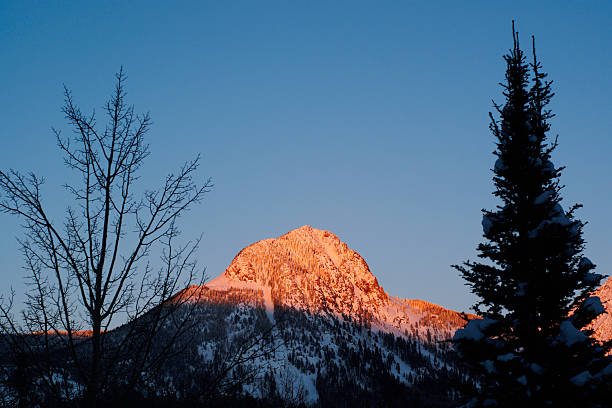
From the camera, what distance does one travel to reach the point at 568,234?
40.5ft

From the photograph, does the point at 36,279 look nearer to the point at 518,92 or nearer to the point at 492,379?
the point at 492,379

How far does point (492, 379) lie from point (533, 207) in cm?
484

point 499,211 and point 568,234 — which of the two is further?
point 499,211

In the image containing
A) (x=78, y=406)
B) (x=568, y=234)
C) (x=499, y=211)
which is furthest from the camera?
(x=499, y=211)

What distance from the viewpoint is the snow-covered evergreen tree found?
425 inches

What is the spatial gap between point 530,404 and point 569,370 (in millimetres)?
1277

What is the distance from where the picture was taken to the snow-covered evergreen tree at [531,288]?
35.4 ft

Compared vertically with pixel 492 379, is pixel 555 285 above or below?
above

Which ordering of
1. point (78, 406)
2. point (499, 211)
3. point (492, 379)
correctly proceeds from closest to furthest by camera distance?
point (78, 406) → point (492, 379) → point (499, 211)

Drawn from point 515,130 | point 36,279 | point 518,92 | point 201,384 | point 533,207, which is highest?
point 518,92

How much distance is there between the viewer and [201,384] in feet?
24.0

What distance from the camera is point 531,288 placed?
12078mm

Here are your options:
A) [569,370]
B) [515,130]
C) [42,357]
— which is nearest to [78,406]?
[42,357]

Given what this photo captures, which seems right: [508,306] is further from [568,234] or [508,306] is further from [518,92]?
[518,92]
